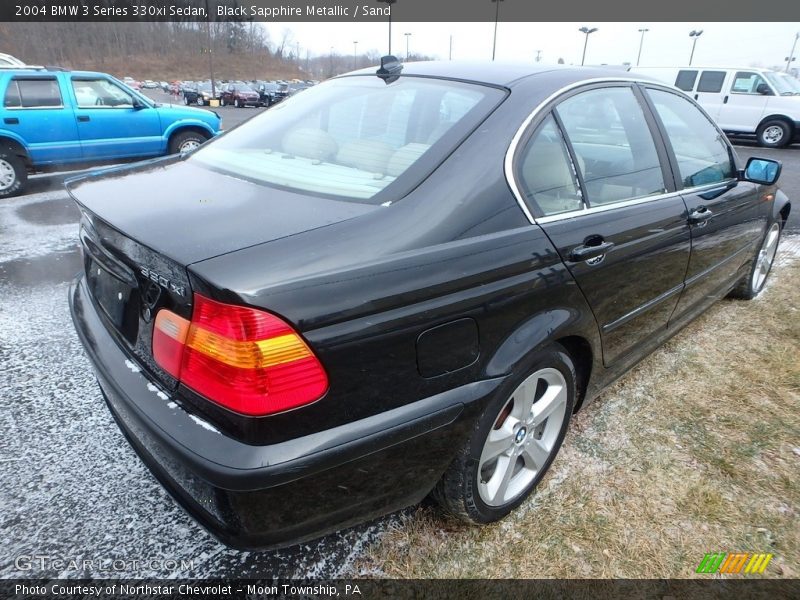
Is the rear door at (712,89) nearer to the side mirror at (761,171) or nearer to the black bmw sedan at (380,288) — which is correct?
the side mirror at (761,171)

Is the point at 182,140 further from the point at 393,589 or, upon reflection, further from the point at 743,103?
the point at 743,103

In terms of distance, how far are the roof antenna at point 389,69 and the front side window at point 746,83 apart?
52.6 feet

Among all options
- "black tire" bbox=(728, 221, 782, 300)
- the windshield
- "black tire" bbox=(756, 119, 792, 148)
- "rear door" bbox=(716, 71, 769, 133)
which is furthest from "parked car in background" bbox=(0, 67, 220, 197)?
the windshield

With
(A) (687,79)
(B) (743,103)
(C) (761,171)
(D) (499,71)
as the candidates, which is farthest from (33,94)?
(B) (743,103)

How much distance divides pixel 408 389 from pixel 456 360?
19cm

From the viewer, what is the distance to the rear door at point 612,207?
1.90 metres

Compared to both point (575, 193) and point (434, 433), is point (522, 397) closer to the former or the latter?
point (434, 433)

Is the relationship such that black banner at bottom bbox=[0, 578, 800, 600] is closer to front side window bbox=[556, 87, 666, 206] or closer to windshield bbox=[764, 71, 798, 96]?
front side window bbox=[556, 87, 666, 206]

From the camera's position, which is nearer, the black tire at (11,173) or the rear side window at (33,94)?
the black tire at (11,173)

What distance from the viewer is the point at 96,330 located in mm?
1874

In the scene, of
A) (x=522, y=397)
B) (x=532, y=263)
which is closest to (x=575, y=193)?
(x=532, y=263)

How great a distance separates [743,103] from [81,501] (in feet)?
58.4

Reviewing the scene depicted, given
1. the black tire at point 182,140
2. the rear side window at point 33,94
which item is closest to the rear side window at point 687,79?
the black tire at point 182,140

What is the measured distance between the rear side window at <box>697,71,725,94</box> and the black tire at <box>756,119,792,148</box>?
1628 mm
